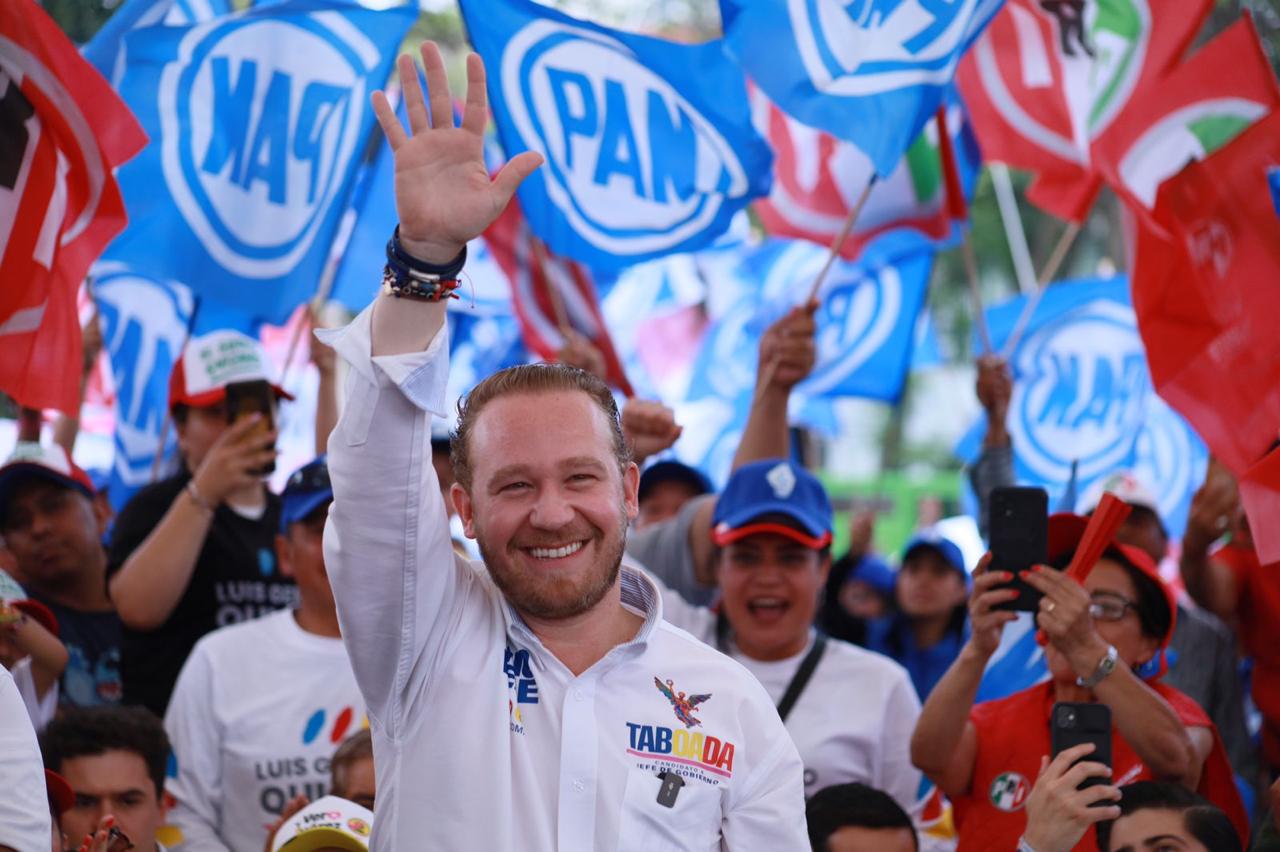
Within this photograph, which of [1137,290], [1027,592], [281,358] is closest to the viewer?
[1027,592]

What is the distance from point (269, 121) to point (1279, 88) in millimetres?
3726

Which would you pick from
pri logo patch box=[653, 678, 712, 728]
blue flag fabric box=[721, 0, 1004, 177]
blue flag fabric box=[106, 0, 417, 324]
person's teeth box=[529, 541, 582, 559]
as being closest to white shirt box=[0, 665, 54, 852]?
person's teeth box=[529, 541, 582, 559]

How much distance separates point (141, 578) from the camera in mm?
4590

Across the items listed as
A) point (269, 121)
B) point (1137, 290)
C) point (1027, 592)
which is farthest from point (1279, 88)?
point (269, 121)

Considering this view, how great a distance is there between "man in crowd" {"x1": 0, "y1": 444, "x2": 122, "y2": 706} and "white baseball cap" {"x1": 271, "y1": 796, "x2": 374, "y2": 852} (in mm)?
1434

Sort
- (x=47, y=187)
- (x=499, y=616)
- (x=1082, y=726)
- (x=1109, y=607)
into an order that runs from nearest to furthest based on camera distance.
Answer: (x=499, y=616)
(x=1082, y=726)
(x=1109, y=607)
(x=47, y=187)

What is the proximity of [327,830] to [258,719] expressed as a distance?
2.60ft

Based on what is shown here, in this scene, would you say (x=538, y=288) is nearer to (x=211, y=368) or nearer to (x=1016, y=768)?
(x=211, y=368)

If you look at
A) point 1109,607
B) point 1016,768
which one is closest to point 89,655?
point 1016,768

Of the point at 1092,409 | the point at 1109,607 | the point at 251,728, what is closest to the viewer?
the point at 1109,607

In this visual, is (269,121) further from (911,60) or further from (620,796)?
(620,796)

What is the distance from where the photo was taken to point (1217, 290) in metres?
5.01

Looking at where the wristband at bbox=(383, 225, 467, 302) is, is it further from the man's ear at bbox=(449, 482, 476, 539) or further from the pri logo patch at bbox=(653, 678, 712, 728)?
the pri logo patch at bbox=(653, 678, 712, 728)

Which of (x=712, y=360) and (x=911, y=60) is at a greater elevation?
(x=911, y=60)
